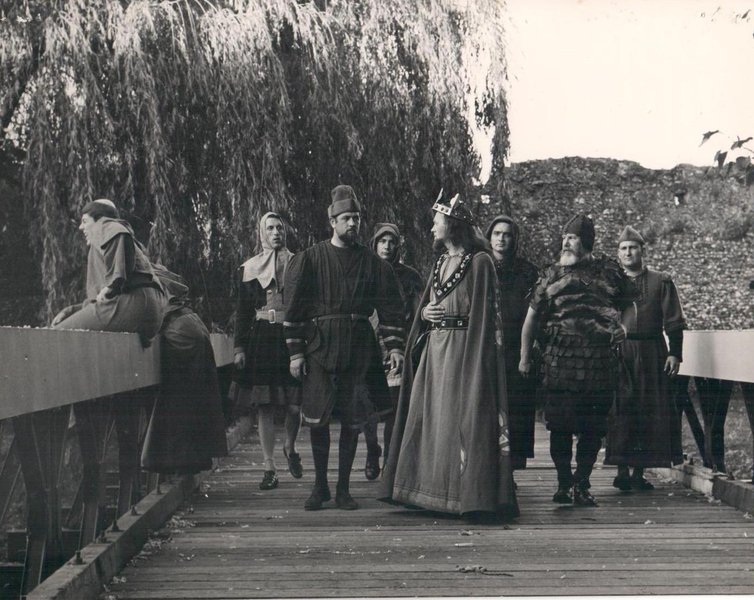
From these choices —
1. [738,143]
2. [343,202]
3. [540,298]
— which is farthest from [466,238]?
[738,143]

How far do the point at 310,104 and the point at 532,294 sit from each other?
4783 millimetres

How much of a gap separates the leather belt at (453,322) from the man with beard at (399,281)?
4.32 feet

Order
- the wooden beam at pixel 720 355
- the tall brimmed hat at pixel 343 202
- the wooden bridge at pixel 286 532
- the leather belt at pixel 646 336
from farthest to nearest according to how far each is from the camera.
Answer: the leather belt at pixel 646 336 < the tall brimmed hat at pixel 343 202 < the wooden beam at pixel 720 355 < the wooden bridge at pixel 286 532

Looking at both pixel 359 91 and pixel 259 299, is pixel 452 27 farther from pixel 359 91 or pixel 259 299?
pixel 259 299

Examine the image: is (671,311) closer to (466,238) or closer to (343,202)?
(466,238)

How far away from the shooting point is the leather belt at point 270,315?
24.4ft

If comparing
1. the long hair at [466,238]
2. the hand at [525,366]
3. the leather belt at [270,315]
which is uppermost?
the long hair at [466,238]

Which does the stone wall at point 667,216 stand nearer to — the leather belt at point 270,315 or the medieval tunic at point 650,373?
the medieval tunic at point 650,373

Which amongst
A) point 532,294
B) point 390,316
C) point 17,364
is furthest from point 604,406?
point 17,364

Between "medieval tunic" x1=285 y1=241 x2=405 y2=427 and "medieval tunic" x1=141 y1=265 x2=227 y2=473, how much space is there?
46 cm

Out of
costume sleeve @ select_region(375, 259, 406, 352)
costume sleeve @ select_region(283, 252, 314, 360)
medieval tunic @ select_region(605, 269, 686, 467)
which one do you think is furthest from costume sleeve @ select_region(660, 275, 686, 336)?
costume sleeve @ select_region(283, 252, 314, 360)

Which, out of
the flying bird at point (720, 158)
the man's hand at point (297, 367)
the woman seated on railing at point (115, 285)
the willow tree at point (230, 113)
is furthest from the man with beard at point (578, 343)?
the willow tree at point (230, 113)

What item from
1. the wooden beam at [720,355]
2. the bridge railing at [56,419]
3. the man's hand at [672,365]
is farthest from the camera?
the man's hand at [672,365]

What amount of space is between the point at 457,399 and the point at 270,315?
6.24ft
